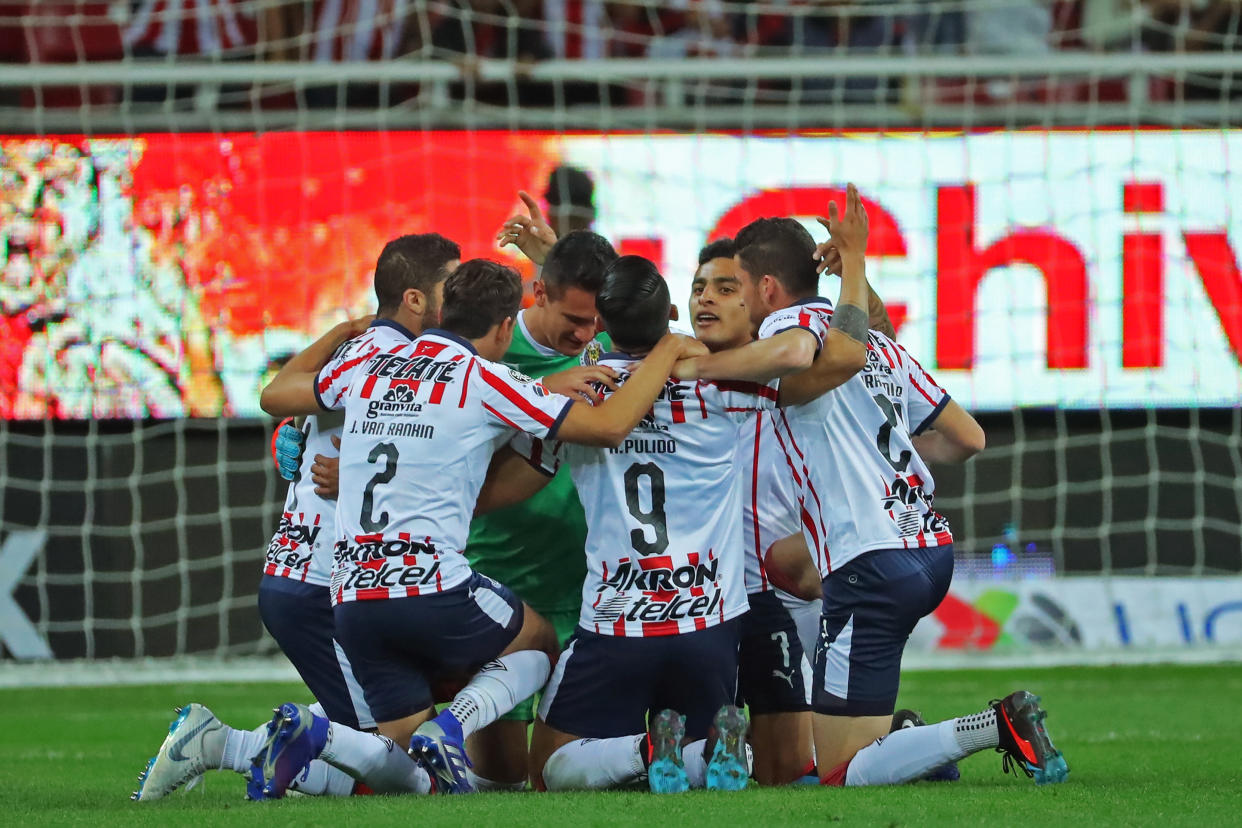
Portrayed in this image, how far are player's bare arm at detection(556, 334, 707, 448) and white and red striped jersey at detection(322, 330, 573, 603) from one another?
0.05 meters

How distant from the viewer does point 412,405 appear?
4465 millimetres

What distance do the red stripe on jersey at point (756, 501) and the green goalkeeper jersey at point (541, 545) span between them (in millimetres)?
566

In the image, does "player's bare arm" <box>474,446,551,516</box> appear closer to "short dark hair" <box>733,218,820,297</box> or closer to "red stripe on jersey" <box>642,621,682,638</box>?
"red stripe on jersey" <box>642,621,682,638</box>

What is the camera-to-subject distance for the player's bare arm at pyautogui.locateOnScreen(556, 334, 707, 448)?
4359mm

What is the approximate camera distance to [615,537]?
4.52 meters

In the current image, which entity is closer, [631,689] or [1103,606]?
[631,689]

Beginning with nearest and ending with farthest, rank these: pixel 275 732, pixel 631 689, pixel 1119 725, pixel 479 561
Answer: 1. pixel 275 732
2. pixel 631 689
3. pixel 479 561
4. pixel 1119 725

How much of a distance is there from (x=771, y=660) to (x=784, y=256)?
128cm

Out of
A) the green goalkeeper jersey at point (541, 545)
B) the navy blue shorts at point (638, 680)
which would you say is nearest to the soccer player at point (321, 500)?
the green goalkeeper jersey at point (541, 545)

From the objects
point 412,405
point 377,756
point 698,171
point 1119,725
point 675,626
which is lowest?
point 1119,725

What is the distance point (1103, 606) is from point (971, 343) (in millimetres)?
1785

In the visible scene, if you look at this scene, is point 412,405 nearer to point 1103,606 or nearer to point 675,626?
point 675,626

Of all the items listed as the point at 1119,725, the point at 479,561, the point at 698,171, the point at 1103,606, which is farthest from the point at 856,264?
the point at 1103,606

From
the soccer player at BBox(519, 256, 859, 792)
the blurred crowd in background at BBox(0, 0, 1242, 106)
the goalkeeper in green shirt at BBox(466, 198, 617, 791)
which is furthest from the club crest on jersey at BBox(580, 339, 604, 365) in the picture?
the blurred crowd in background at BBox(0, 0, 1242, 106)
